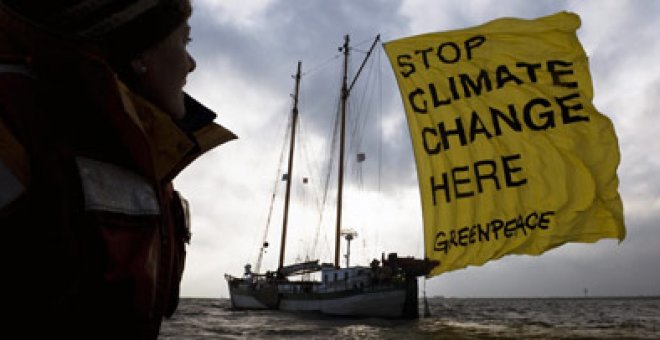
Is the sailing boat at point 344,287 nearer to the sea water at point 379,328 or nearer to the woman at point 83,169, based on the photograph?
Answer: the sea water at point 379,328

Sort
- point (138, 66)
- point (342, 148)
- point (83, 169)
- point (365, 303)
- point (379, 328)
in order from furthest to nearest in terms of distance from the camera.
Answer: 1. point (342, 148)
2. point (365, 303)
3. point (379, 328)
4. point (138, 66)
5. point (83, 169)

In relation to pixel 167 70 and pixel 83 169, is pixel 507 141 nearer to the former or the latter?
pixel 167 70

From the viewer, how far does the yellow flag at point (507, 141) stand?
9.41 m

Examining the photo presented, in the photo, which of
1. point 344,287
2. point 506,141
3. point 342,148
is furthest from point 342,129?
point 506,141

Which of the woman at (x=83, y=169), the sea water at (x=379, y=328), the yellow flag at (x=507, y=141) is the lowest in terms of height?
the sea water at (x=379, y=328)

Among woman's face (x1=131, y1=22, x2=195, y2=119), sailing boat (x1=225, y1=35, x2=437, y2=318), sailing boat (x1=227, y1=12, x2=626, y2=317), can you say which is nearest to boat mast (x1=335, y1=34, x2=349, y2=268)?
sailing boat (x1=225, y1=35, x2=437, y2=318)

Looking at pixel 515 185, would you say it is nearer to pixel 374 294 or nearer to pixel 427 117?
pixel 427 117

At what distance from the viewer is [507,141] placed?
1041 centimetres

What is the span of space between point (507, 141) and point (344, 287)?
23.3 metres

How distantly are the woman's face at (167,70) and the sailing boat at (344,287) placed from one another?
88.0ft

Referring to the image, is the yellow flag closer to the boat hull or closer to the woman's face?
the woman's face

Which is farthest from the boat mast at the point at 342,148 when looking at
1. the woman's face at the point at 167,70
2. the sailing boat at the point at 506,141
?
the woman's face at the point at 167,70

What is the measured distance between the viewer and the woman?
2.84 feet

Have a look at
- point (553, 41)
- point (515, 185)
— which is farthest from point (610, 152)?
point (553, 41)
